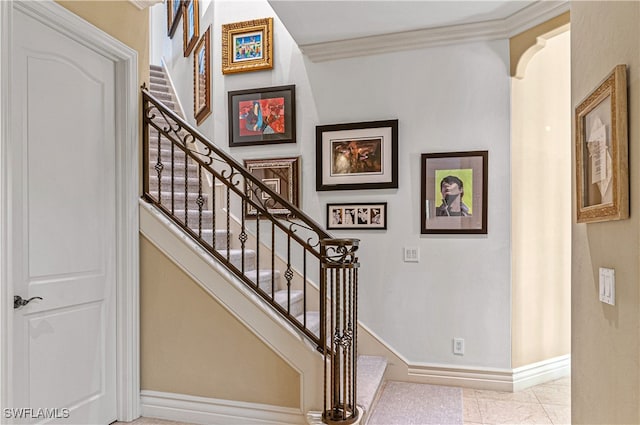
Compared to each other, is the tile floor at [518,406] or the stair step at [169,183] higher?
the stair step at [169,183]

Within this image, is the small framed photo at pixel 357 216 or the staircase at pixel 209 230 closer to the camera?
the staircase at pixel 209 230

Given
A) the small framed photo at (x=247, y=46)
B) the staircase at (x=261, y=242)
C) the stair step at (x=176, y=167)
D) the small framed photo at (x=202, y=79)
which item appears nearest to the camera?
the staircase at (x=261, y=242)

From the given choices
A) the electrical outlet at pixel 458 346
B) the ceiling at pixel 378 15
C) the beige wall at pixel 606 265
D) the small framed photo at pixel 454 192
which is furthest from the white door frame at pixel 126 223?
the beige wall at pixel 606 265

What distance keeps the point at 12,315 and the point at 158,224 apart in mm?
925

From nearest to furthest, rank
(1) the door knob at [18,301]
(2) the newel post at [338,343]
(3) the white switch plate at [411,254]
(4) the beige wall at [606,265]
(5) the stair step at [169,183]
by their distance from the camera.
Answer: (4) the beige wall at [606,265] → (1) the door knob at [18,301] → (2) the newel post at [338,343] → (3) the white switch plate at [411,254] → (5) the stair step at [169,183]

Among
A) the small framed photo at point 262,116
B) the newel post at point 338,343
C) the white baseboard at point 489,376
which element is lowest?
the white baseboard at point 489,376

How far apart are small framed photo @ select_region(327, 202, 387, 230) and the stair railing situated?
0.77 ft

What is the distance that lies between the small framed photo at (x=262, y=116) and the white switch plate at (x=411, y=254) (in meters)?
1.37

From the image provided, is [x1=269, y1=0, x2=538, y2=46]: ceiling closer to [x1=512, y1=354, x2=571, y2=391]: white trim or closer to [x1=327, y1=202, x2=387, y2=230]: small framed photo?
[x1=327, y1=202, x2=387, y2=230]: small framed photo

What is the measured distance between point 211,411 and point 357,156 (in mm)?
2163

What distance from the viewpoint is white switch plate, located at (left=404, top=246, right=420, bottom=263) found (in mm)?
3293

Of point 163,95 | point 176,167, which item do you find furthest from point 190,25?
point 176,167

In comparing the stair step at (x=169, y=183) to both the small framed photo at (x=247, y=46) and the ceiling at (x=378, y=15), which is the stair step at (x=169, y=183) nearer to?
the small framed photo at (x=247, y=46)

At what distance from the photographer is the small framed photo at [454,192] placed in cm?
315
